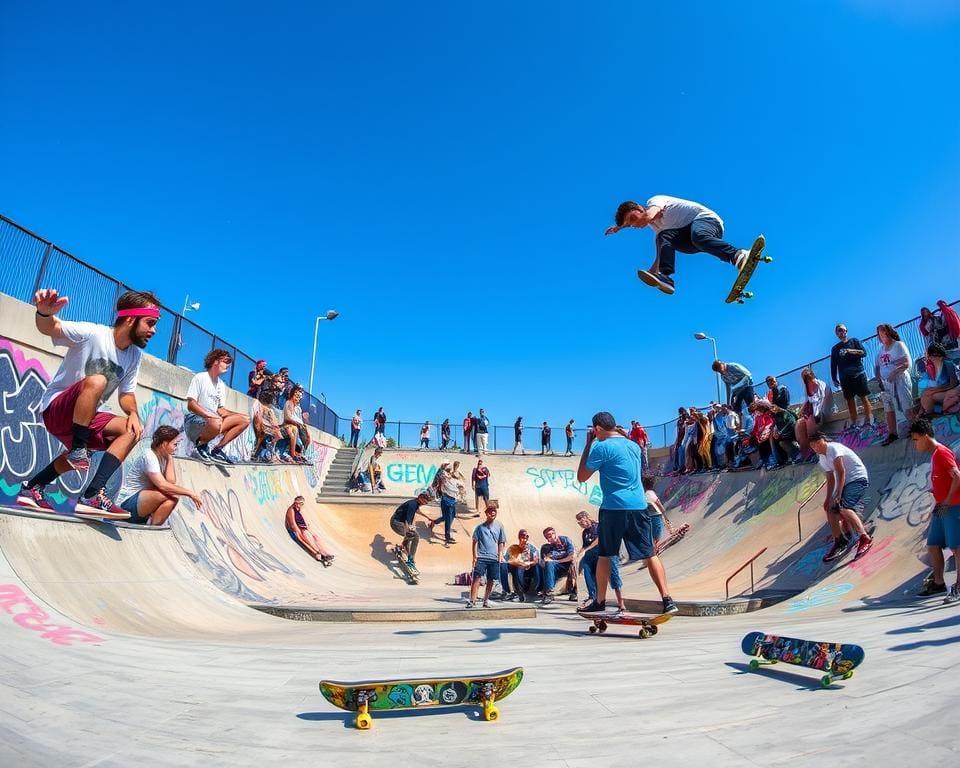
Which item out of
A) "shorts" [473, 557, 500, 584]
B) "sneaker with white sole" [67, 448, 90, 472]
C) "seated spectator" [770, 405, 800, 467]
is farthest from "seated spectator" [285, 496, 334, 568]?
"seated spectator" [770, 405, 800, 467]

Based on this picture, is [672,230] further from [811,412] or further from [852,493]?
[811,412]

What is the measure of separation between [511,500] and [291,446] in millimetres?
9314

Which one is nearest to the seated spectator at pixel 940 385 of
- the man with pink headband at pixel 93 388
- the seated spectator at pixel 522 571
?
the seated spectator at pixel 522 571

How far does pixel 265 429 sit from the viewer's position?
48.4 feet

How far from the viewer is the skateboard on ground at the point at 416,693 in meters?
2.33

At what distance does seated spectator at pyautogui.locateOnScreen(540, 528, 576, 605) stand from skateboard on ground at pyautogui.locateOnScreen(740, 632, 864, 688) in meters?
7.36

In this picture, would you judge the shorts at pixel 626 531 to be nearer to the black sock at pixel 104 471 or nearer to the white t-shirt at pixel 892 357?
the black sock at pixel 104 471

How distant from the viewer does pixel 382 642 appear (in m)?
4.74

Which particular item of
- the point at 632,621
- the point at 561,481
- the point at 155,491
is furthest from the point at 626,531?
the point at 561,481

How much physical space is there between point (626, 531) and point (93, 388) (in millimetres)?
4856

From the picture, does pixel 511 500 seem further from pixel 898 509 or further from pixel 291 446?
pixel 898 509

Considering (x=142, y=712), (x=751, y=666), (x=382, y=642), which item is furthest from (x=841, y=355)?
(x=142, y=712)

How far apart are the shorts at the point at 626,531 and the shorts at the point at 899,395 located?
7.15 metres

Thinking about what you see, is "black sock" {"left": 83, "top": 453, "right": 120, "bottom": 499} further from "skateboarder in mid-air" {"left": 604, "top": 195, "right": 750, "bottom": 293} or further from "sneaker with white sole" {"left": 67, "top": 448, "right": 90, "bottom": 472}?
"skateboarder in mid-air" {"left": 604, "top": 195, "right": 750, "bottom": 293}
